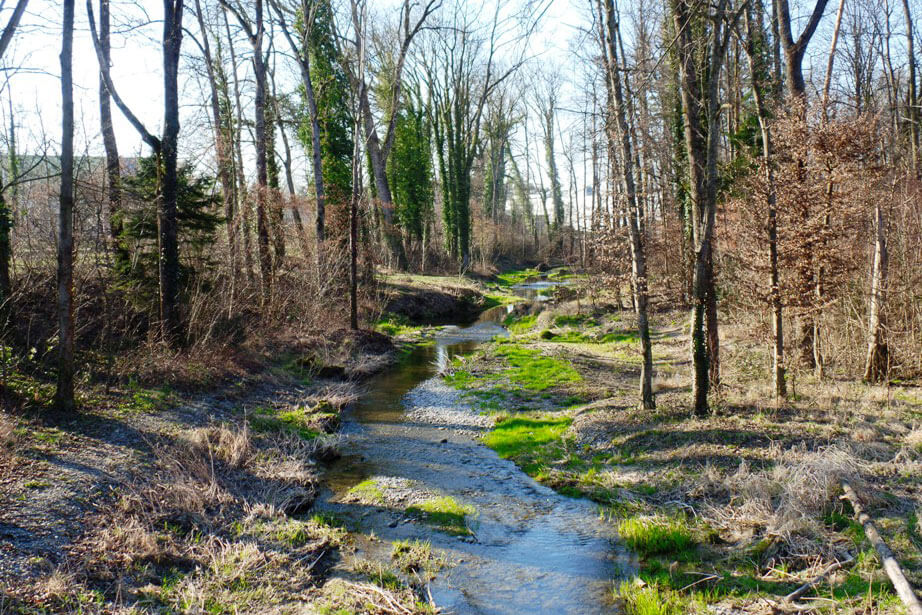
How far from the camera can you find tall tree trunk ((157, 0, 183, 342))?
11.2m

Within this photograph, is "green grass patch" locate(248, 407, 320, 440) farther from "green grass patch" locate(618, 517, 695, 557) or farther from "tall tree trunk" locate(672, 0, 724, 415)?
"tall tree trunk" locate(672, 0, 724, 415)

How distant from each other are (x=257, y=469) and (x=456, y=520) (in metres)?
3.17

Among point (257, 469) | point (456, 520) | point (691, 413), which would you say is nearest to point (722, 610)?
point (456, 520)

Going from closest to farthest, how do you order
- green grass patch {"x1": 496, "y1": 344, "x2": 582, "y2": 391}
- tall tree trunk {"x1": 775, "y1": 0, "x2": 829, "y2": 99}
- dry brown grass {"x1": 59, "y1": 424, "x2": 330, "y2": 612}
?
1. dry brown grass {"x1": 59, "y1": 424, "x2": 330, "y2": 612}
2. tall tree trunk {"x1": 775, "y1": 0, "x2": 829, "y2": 99}
3. green grass patch {"x1": 496, "y1": 344, "x2": 582, "y2": 391}

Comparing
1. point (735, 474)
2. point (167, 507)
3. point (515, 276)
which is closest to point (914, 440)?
point (735, 474)

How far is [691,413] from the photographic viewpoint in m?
8.94

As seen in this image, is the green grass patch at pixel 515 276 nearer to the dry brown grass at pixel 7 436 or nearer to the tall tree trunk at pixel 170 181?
the tall tree trunk at pixel 170 181

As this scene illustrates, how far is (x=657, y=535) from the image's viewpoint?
19.9 ft

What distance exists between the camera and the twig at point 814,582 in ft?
15.1

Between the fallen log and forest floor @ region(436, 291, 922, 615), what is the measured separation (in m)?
0.12

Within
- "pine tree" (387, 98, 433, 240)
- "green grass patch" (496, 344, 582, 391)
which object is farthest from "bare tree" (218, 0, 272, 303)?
"pine tree" (387, 98, 433, 240)

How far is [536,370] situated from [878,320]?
7.31m

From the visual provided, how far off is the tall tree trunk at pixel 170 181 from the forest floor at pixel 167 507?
4.52 ft

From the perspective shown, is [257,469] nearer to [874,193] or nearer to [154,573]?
[154,573]
